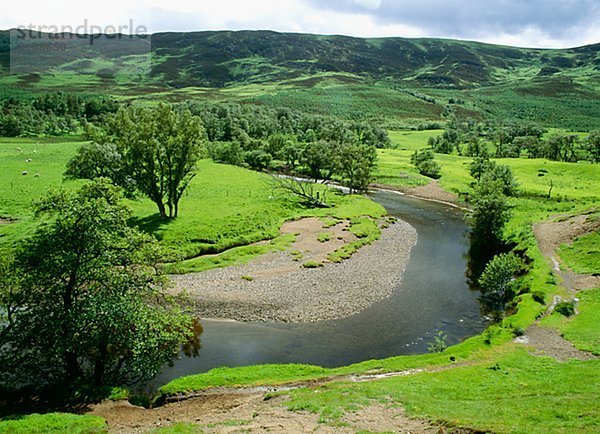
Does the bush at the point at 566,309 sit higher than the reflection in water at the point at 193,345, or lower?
higher

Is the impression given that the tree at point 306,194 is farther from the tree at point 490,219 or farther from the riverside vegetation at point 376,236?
the tree at point 490,219

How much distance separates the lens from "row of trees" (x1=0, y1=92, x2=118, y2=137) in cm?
13975

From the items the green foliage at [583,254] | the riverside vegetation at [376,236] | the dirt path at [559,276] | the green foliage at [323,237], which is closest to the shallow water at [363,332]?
the riverside vegetation at [376,236]

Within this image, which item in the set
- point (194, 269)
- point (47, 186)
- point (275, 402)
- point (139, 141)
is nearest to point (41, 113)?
point (47, 186)

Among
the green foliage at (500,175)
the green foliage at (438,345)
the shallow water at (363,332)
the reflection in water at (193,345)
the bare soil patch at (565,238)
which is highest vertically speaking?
the green foliage at (500,175)

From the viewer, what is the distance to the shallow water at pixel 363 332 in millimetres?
33469

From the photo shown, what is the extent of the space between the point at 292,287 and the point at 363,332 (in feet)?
34.9

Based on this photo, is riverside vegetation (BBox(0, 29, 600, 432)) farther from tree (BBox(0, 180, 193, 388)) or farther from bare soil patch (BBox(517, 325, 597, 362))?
tree (BBox(0, 180, 193, 388))

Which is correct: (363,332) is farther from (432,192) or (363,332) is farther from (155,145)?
(432,192)

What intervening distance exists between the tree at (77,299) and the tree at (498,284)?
3083 cm

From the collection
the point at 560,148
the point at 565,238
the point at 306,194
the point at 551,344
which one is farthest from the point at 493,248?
the point at 560,148

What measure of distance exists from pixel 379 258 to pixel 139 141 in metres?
34.7

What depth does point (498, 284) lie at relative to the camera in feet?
144

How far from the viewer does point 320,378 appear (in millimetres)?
28922
